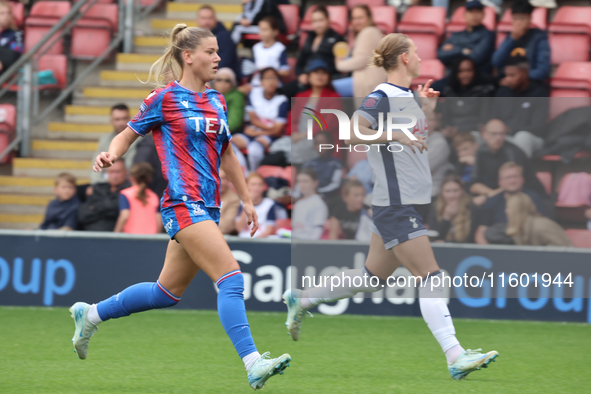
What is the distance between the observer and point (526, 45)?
8.57 meters

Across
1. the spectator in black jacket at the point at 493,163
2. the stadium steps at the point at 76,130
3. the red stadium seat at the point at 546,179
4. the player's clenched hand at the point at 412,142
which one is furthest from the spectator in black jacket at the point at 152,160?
the player's clenched hand at the point at 412,142

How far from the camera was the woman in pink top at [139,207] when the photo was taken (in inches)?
304

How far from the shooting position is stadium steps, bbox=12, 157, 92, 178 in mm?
9578

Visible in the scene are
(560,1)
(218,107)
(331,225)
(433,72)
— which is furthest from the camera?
(560,1)

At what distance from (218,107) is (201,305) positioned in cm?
357

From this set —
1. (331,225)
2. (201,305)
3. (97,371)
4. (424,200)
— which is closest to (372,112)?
(424,200)

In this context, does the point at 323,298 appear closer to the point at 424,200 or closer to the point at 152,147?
the point at 424,200

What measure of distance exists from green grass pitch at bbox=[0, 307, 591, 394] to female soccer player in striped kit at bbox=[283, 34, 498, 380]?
1.29 feet

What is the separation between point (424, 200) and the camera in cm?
458

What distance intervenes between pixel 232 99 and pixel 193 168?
16.2 feet

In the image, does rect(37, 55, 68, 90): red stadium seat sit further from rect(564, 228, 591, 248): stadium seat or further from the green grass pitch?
rect(564, 228, 591, 248): stadium seat

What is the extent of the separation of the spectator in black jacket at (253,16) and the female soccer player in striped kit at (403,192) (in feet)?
17.4

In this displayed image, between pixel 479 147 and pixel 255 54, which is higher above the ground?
pixel 255 54

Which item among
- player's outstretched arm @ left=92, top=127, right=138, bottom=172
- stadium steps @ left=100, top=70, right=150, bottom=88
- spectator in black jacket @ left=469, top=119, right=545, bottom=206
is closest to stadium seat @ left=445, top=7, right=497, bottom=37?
spectator in black jacket @ left=469, top=119, right=545, bottom=206
